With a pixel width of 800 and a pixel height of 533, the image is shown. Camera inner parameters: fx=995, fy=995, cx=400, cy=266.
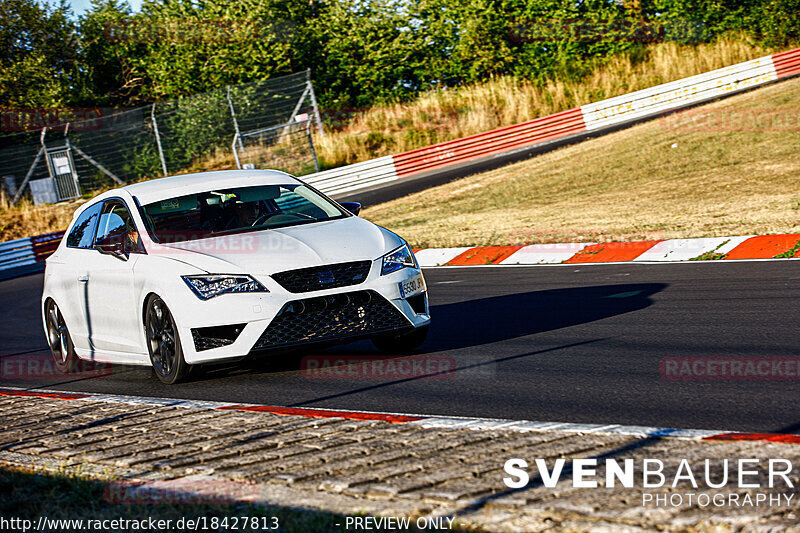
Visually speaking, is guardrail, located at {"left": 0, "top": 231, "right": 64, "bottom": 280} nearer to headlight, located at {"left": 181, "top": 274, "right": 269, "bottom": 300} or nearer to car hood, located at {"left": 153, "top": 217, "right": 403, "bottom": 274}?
car hood, located at {"left": 153, "top": 217, "right": 403, "bottom": 274}

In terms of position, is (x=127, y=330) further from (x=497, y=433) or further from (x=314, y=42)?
(x=314, y=42)

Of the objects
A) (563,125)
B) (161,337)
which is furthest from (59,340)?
(563,125)

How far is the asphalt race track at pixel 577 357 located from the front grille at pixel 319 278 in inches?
27.5

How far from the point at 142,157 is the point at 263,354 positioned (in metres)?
26.5

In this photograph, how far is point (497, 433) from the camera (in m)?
4.94

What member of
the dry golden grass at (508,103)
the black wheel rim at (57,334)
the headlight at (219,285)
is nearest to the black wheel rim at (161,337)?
the headlight at (219,285)

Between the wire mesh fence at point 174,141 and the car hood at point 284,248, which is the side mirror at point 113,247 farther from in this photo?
the wire mesh fence at point 174,141

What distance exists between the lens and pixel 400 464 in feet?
14.7

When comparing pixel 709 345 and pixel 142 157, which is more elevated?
pixel 142 157

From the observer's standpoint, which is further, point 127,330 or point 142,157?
point 142,157

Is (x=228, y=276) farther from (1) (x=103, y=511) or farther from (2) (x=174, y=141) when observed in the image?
(2) (x=174, y=141)

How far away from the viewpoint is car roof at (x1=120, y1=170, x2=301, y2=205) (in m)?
8.60

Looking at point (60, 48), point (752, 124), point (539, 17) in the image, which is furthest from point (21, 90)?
point (752, 124)

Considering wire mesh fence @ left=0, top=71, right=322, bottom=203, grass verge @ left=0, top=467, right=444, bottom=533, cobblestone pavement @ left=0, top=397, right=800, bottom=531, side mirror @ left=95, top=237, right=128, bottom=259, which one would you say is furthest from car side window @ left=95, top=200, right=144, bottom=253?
wire mesh fence @ left=0, top=71, right=322, bottom=203
